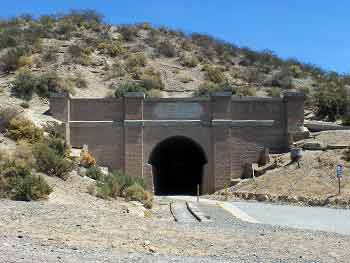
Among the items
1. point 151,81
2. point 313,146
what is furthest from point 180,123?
point 151,81

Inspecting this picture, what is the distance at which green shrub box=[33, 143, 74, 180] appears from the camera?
886 inches

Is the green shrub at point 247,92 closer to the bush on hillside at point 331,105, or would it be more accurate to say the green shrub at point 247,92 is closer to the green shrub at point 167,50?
the bush on hillside at point 331,105

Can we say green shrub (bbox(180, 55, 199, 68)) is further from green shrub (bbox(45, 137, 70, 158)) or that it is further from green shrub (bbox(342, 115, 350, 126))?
green shrub (bbox(45, 137, 70, 158))

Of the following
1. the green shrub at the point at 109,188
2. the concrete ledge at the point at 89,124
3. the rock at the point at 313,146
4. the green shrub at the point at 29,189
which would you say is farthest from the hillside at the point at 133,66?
the green shrub at the point at 29,189

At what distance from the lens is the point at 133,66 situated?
46094 millimetres

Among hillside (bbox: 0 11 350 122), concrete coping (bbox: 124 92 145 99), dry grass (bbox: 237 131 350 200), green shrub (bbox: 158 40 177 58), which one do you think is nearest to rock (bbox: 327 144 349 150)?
dry grass (bbox: 237 131 350 200)

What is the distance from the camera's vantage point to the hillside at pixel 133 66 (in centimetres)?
3791

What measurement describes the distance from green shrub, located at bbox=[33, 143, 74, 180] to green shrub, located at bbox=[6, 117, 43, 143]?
12.8ft

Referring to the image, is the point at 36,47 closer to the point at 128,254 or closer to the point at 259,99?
the point at 259,99

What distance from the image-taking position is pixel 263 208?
72.5 feet

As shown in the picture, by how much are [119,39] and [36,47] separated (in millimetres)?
8088

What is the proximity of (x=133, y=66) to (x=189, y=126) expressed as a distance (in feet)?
52.8

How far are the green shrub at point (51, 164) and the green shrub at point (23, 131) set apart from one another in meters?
3.91

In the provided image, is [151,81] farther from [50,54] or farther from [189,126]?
[189,126]
